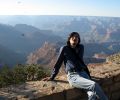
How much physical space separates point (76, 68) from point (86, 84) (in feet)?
1.61

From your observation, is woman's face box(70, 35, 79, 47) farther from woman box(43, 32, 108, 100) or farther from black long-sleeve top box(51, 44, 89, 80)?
black long-sleeve top box(51, 44, 89, 80)

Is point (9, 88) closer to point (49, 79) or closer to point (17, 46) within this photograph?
point (49, 79)

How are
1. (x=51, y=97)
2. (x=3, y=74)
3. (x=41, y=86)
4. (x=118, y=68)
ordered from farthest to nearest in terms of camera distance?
1. (x=3, y=74)
2. (x=118, y=68)
3. (x=41, y=86)
4. (x=51, y=97)

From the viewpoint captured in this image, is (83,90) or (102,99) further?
(83,90)

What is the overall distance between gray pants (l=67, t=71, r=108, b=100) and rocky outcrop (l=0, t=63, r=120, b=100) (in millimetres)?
116

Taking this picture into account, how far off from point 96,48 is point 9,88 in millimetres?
188303

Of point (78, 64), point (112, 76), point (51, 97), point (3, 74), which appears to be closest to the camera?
point (51, 97)

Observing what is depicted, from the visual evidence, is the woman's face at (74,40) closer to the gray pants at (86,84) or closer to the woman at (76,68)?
the woman at (76,68)

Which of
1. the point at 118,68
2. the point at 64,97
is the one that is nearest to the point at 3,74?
the point at 118,68

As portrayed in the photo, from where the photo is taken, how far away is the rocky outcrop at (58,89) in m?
4.07

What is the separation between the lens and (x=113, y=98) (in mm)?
5254

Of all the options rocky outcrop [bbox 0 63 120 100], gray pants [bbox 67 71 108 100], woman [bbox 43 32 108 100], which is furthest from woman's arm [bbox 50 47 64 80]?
gray pants [bbox 67 71 108 100]

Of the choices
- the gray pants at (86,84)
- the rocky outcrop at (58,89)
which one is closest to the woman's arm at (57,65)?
the rocky outcrop at (58,89)

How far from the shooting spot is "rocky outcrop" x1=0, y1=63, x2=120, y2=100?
13.3ft
